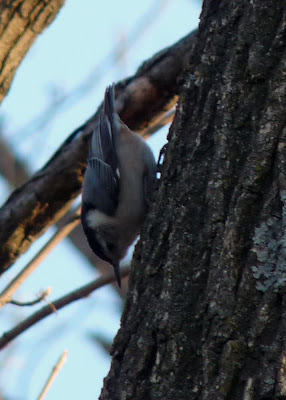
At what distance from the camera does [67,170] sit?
322cm

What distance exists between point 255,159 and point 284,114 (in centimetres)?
13

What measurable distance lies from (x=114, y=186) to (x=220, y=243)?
211cm

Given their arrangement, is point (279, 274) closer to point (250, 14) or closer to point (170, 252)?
point (170, 252)

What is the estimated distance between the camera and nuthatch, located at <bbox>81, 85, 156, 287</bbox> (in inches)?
134

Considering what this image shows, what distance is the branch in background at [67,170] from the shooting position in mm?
3125

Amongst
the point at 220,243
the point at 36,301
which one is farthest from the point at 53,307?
the point at 220,243

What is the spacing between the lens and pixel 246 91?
1.82 metres

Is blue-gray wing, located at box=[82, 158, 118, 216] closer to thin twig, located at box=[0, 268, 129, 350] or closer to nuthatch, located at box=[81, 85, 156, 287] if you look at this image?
nuthatch, located at box=[81, 85, 156, 287]

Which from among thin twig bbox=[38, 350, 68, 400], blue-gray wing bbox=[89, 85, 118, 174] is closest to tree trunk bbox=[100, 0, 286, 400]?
thin twig bbox=[38, 350, 68, 400]

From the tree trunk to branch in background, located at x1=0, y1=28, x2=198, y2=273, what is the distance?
1.10 m

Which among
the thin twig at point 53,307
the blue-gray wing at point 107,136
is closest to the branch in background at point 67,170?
the blue-gray wing at point 107,136

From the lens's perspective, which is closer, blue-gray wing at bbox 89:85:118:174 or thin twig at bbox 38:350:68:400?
thin twig at bbox 38:350:68:400

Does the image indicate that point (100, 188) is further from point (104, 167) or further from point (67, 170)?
point (67, 170)

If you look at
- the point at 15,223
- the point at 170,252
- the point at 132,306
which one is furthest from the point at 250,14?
the point at 15,223
